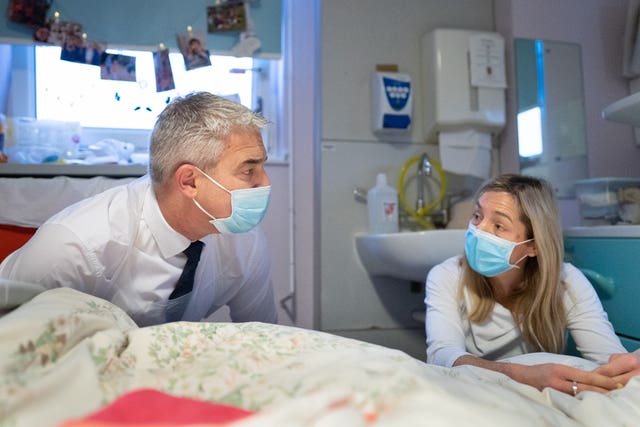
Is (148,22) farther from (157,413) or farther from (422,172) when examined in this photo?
(157,413)

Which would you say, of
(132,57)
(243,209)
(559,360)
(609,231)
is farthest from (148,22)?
(559,360)

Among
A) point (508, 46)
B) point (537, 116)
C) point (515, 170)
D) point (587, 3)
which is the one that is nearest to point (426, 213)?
point (515, 170)

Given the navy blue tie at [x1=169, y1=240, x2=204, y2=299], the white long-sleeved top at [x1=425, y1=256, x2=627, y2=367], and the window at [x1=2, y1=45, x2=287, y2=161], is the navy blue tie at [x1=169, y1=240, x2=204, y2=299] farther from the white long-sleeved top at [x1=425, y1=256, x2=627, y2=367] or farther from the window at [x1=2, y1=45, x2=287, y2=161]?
the window at [x1=2, y1=45, x2=287, y2=161]

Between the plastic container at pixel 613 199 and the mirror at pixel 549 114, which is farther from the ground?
the mirror at pixel 549 114

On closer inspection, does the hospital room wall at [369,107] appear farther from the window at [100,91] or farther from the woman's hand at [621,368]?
the woman's hand at [621,368]

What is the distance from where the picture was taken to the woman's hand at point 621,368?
33.7 inches

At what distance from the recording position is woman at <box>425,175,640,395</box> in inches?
48.6

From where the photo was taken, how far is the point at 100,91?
2340 millimetres

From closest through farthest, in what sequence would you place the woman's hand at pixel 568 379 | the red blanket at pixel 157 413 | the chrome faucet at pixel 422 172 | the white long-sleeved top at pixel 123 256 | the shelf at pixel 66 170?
the red blanket at pixel 157 413 < the woman's hand at pixel 568 379 < the white long-sleeved top at pixel 123 256 < the shelf at pixel 66 170 < the chrome faucet at pixel 422 172

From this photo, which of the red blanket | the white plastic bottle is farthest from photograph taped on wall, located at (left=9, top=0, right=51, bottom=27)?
the red blanket

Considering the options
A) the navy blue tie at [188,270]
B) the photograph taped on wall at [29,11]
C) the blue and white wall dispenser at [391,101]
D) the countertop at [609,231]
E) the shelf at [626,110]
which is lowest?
the navy blue tie at [188,270]

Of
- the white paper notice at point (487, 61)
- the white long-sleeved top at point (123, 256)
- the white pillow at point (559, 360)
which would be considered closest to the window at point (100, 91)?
the white paper notice at point (487, 61)

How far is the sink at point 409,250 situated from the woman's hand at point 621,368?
0.75m

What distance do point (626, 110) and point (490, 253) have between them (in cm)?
65
